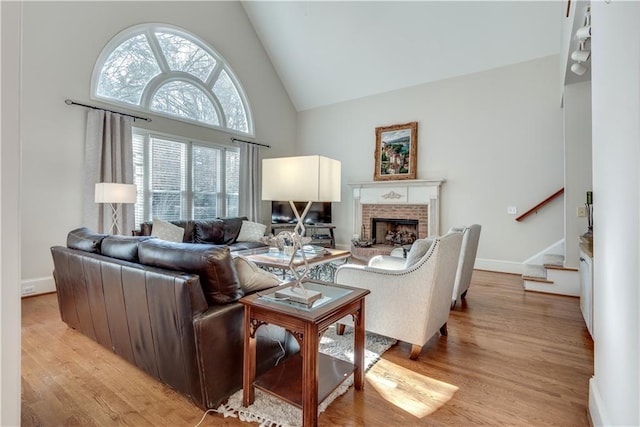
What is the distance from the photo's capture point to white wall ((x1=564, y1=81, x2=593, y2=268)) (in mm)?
3602

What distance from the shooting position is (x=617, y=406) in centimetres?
124

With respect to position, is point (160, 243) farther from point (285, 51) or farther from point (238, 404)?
point (285, 51)

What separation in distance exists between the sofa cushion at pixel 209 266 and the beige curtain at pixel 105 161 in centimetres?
320

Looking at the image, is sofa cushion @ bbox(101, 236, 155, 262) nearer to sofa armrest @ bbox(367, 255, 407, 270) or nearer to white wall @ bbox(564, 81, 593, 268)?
sofa armrest @ bbox(367, 255, 407, 270)

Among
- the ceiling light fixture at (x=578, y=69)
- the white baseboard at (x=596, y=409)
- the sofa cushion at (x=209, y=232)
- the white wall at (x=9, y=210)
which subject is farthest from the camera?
the sofa cushion at (x=209, y=232)

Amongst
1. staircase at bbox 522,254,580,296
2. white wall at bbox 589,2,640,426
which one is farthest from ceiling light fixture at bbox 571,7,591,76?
staircase at bbox 522,254,580,296

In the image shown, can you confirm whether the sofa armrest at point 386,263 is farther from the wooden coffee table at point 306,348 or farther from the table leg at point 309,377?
the table leg at point 309,377

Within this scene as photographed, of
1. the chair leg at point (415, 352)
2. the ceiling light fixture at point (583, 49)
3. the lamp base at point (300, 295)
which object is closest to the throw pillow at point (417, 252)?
the chair leg at point (415, 352)

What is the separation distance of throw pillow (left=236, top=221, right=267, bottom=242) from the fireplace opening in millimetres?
2332

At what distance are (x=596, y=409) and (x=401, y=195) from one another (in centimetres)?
460

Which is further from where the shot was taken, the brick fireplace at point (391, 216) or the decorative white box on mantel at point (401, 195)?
the brick fireplace at point (391, 216)

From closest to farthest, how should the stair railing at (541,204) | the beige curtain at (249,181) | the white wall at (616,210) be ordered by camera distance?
the white wall at (616,210) → the stair railing at (541,204) → the beige curtain at (249,181)

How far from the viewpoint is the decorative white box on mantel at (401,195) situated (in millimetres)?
5555

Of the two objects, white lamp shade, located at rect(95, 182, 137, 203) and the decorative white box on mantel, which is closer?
white lamp shade, located at rect(95, 182, 137, 203)
